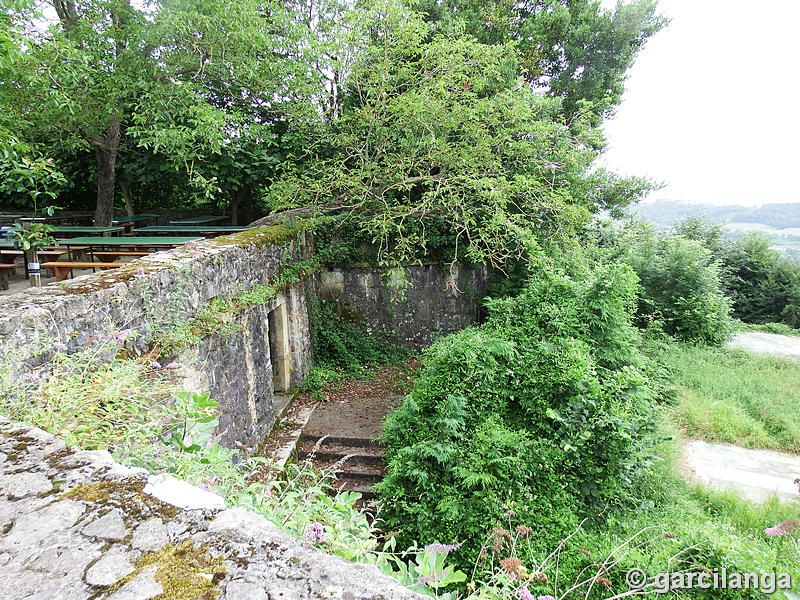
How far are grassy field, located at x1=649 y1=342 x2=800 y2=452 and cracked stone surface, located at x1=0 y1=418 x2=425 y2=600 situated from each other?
8907 millimetres

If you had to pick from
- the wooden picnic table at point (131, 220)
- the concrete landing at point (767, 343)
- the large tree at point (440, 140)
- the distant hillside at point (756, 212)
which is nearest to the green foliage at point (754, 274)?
the concrete landing at point (767, 343)

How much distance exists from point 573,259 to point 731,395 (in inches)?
172

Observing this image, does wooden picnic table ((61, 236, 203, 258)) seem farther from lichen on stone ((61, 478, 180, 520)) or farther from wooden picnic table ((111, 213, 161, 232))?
lichen on stone ((61, 478, 180, 520))

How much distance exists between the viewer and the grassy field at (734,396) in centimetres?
777

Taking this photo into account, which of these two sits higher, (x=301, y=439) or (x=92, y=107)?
(x=92, y=107)

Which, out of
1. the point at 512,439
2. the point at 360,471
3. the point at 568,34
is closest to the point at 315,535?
the point at 512,439

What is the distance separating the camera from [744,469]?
22.4ft

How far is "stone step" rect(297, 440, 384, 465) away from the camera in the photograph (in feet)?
23.9

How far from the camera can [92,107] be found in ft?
27.0

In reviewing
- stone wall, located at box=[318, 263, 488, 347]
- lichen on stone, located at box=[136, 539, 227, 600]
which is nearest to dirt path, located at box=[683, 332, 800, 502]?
stone wall, located at box=[318, 263, 488, 347]

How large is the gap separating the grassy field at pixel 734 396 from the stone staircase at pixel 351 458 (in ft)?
18.9

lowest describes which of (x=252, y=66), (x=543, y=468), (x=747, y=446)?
(x=747, y=446)

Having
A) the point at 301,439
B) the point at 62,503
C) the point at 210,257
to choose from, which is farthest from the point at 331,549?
the point at 301,439

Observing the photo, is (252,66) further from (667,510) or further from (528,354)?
(667,510)
